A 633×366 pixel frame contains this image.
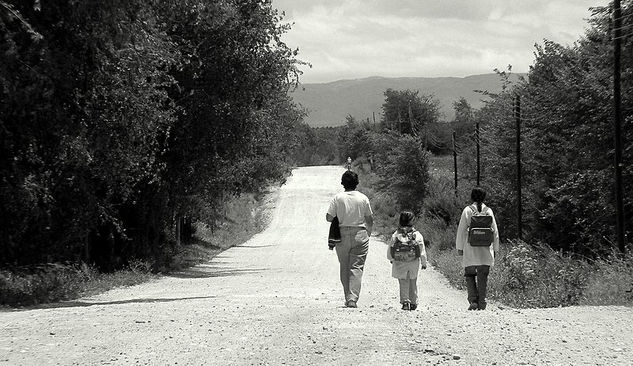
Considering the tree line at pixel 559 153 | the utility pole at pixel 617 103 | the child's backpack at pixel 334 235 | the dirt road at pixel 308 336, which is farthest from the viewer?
the tree line at pixel 559 153

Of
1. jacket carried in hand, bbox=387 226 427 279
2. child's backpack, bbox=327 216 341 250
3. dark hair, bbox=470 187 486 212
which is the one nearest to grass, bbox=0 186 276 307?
child's backpack, bbox=327 216 341 250

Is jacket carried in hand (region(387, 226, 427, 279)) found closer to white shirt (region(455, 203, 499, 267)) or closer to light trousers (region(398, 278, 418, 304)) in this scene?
light trousers (region(398, 278, 418, 304))

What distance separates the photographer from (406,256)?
13.6 meters

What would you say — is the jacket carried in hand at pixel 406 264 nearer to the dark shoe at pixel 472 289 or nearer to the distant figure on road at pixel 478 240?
the distant figure on road at pixel 478 240

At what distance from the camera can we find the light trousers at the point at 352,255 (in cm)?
A: 1306

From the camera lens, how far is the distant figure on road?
1331cm

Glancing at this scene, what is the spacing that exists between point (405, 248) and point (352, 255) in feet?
3.17

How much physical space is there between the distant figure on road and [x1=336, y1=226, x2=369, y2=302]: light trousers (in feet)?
4.81

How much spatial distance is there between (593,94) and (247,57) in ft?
39.6

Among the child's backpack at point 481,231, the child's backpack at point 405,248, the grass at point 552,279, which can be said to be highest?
the child's backpack at point 481,231

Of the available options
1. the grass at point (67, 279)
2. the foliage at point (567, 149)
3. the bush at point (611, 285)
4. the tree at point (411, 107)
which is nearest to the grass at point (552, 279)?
the bush at point (611, 285)

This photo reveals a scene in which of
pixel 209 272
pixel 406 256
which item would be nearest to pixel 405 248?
pixel 406 256

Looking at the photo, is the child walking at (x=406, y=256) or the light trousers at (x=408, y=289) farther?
the light trousers at (x=408, y=289)

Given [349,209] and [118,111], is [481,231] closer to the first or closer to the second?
[349,209]
